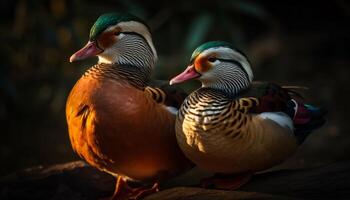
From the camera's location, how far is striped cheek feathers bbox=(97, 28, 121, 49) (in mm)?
3736

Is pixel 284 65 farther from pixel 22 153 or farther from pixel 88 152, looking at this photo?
pixel 88 152

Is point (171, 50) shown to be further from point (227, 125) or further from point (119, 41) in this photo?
point (227, 125)

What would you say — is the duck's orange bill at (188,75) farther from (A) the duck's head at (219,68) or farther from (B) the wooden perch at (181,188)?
(B) the wooden perch at (181,188)

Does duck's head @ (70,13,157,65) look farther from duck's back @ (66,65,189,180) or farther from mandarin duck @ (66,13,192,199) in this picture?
duck's back @ (66,65,189,180)

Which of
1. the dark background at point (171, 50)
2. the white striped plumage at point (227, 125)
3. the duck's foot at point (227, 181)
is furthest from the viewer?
the dark background at point (171, 50)

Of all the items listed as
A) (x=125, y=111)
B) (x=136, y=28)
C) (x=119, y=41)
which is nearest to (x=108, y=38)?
(x=119, y=41)

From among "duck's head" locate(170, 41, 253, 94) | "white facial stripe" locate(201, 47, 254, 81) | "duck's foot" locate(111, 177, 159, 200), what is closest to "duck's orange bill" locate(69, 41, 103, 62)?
"duck's head" locate(170, 41, 253, 94)

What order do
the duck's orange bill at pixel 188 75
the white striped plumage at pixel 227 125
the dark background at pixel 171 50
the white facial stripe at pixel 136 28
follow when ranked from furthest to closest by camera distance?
the dark background at pixel 171 50 < the white facial stripe at pixel 136 28 < the duck's orange bill at pixel 188 75 < the white striped plumage at pixel 227 125

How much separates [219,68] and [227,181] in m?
0.56

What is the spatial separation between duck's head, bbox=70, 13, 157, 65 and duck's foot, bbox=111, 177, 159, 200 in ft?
2.07

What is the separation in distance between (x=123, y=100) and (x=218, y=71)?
0.47m

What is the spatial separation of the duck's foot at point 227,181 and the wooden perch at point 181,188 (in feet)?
0.11

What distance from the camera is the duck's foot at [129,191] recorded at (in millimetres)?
3840

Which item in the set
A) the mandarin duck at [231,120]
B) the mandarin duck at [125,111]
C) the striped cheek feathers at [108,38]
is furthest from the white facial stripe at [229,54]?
the striped cheek feathers at [108,38]
